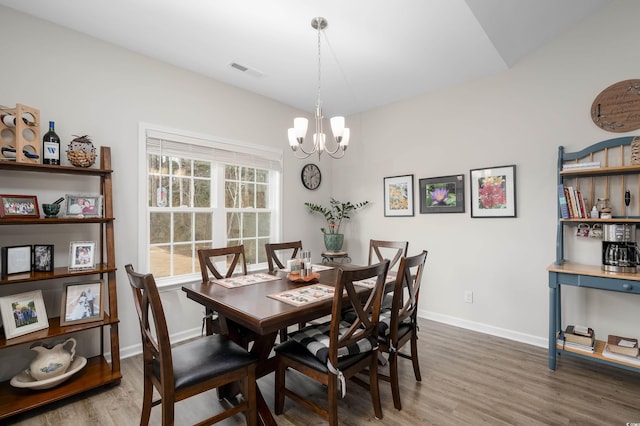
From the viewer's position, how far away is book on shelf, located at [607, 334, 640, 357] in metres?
2.28

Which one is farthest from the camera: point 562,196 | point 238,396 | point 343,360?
point 562,196

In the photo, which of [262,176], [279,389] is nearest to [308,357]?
[279,389]

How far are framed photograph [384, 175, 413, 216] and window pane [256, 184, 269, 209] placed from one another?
5.21 ft

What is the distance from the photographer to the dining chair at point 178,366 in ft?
4.81

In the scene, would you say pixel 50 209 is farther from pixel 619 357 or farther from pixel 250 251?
pixel 619 357

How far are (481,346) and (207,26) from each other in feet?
12.3

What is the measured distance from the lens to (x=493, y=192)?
129 inches

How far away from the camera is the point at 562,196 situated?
8.77 ft

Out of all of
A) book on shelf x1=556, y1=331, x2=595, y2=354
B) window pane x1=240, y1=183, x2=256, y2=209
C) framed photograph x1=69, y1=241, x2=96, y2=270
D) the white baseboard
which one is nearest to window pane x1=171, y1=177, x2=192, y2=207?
window pane x1=240, y1=183, x2=256, y2=209

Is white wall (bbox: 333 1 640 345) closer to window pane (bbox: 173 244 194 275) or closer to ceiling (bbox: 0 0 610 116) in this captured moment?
ceiling (bbox: 0 0 610 116)

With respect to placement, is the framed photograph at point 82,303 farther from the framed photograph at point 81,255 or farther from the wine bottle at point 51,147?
the wine bottle at point 51,147

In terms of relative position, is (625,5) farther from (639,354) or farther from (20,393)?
(20,393)

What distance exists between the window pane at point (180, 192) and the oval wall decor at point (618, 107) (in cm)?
388

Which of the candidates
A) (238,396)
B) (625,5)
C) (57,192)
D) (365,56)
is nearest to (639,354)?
(625,5)
